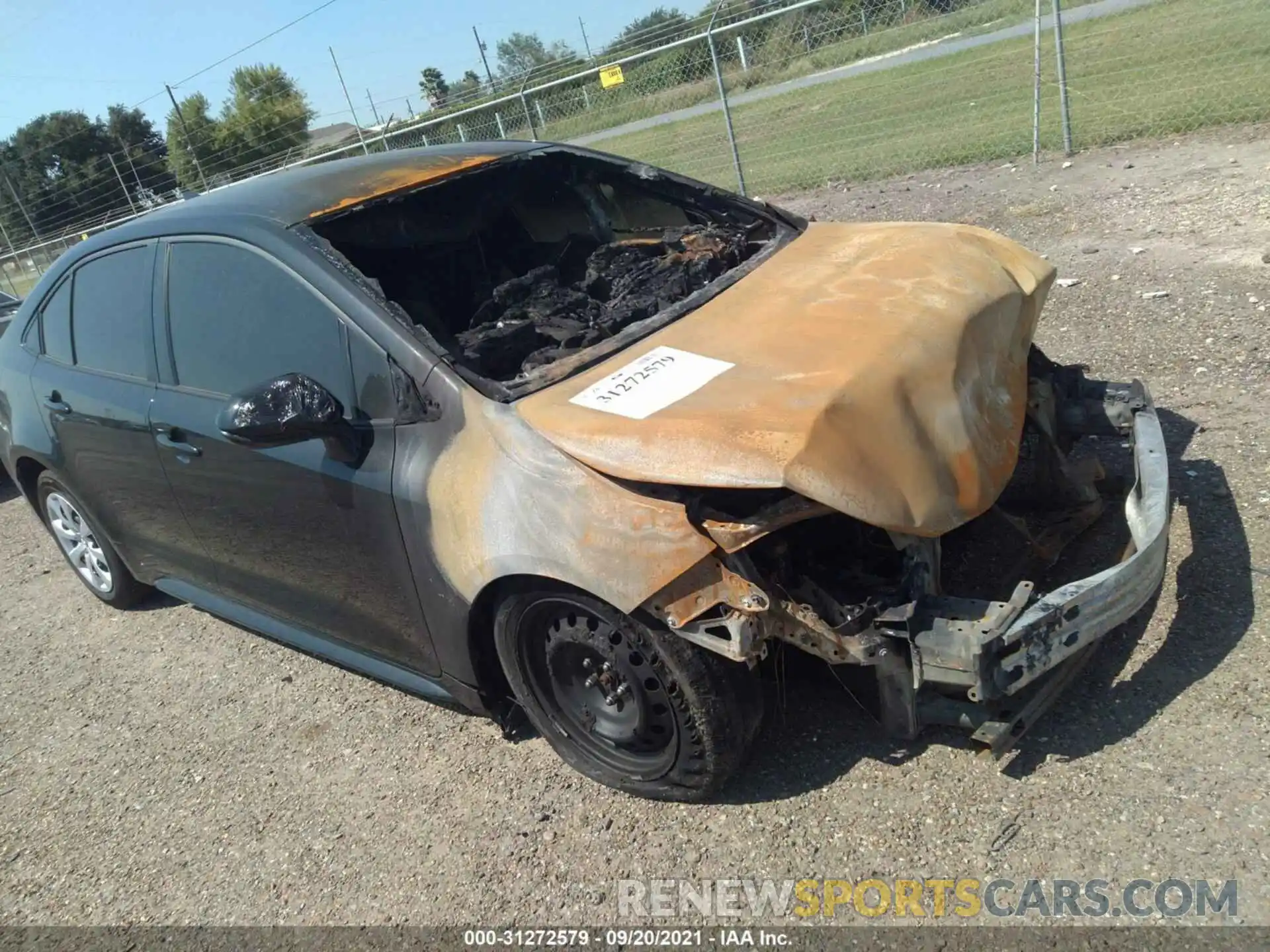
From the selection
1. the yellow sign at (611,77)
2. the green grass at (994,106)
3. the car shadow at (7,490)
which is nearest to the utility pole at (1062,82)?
the green grass at (994,106)

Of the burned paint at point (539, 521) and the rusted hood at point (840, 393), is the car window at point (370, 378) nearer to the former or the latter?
the burned paint at point (539, 521)

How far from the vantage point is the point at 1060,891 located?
219 cm

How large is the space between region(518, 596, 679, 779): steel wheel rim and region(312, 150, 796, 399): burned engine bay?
2.24ft

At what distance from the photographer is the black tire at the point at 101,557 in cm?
436

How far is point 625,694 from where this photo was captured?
265cm

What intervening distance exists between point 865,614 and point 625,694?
728 millimetres

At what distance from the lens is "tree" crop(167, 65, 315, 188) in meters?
30.6

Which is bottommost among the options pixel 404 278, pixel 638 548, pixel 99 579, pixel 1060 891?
pixel 1060 891

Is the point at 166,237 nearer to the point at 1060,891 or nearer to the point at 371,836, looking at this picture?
the point at 371,836

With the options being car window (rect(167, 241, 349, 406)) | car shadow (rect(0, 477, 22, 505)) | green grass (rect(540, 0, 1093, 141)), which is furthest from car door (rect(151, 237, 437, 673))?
green grass (rect(540, 0, 1093, 141))

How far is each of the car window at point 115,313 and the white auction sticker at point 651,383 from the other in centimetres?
195

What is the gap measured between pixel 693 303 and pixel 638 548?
45.0 inches

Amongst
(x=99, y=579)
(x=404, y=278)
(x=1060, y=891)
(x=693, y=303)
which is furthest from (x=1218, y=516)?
(x=99, y=579)
